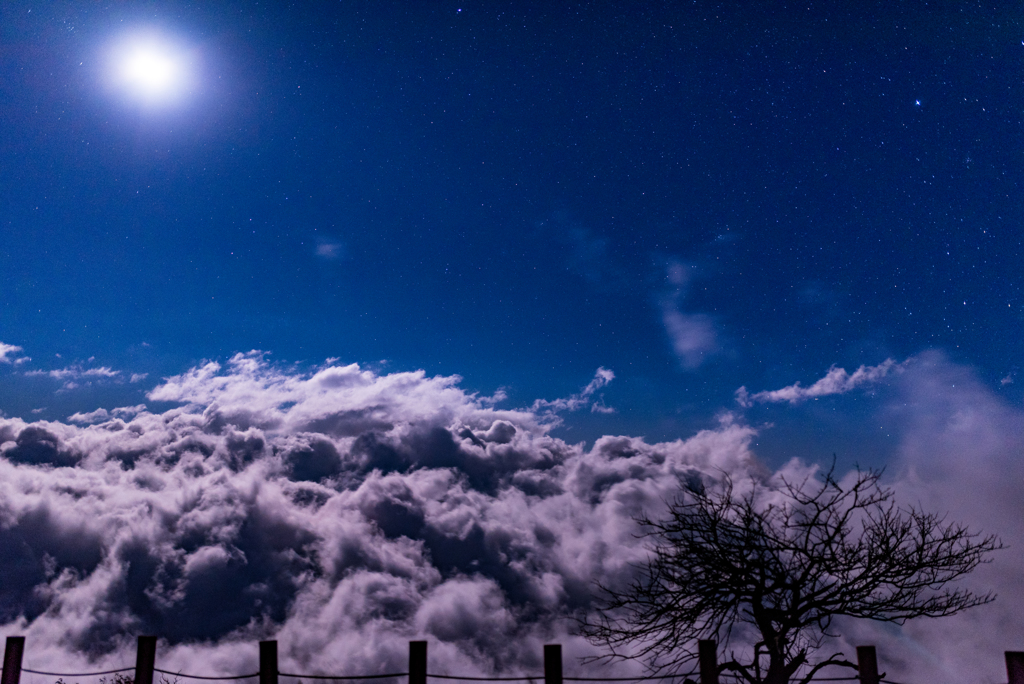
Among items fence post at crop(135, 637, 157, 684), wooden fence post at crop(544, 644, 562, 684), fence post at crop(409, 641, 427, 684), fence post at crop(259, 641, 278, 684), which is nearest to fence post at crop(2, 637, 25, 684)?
fence post at crop(135, 637, 157, 684)

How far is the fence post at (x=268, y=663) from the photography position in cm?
919

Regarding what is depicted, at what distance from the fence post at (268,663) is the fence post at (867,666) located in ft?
27.4

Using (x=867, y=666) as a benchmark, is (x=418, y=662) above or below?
above

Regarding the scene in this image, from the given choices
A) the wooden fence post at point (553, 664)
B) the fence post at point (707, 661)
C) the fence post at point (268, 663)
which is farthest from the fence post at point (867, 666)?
the fence post at point (268, 663)

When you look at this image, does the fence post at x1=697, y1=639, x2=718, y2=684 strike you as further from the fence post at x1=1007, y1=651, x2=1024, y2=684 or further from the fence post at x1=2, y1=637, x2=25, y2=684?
the fence post at x1=2, y1=637, x2=25, y2=684

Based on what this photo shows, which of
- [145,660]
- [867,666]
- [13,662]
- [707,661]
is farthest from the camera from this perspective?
[13,662]

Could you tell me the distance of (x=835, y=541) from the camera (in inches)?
376

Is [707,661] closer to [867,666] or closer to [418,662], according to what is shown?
[867,666]

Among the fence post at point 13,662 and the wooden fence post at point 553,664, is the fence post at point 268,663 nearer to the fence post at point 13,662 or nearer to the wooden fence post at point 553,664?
the wooden fence post at point 553,664

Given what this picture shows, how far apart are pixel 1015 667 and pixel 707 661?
3.71 meters

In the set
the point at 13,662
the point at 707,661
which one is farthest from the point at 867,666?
the point at 13,662

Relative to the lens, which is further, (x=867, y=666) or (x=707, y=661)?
(x=867, y=666)

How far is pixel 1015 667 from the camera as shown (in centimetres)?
782

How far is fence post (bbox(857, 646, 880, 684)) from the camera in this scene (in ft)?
28.4
